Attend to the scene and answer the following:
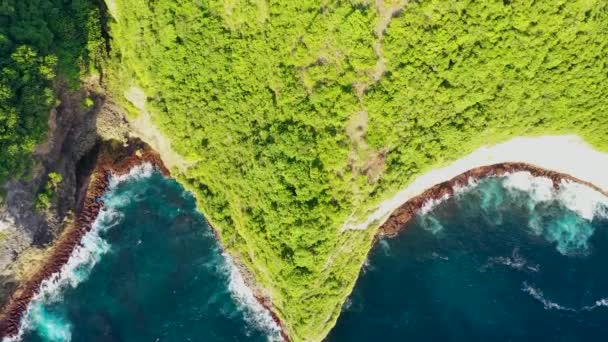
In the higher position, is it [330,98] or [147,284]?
[330,98]

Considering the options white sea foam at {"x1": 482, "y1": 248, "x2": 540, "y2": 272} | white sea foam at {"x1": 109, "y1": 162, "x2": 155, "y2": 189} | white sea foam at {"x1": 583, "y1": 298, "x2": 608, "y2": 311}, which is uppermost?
white sea foam at {"x1": 109, "y1": 162, "x2": 155, "y2": 189}

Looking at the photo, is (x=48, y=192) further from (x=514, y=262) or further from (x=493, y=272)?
(x=514, y=262)

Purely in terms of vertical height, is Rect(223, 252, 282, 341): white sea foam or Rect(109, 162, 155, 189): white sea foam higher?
Rect(109, 162, 155, 189): white sea foam

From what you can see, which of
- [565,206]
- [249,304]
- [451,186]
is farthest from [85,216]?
[565,206]

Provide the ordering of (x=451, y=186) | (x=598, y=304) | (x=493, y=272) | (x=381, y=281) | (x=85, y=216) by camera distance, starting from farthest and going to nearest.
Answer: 1. (x=451, y=186)
2. (x=493, y=272)
3. (x=598, y=304)
4. (x=85, y=216)
5. (x=381, y=281)

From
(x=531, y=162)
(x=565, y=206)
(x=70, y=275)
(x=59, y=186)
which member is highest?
(x=531, y=162)

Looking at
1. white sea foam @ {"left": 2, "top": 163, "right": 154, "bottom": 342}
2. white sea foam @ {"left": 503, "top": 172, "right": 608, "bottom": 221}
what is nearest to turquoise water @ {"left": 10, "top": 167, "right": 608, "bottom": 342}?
white sea foam @ {"left": 2, "top": 163, "right": 154, "bottom": 342}

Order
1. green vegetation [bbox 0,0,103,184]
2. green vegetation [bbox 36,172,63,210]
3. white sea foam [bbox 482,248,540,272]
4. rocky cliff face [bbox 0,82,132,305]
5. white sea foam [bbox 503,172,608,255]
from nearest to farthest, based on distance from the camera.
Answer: green vegetation [bbox 0,0,103,184], rocky cliff face [bbox 0,82,132,305], green vegetation [bbox 36,172,63,210], white sea foam [bbox 482,248,540,272], white sea foam [bbox 503,172,608,255]

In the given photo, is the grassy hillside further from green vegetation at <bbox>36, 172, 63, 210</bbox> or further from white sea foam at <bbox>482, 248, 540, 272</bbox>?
white sea foam at <bbox>482, 248, 540, 272</bbox>
